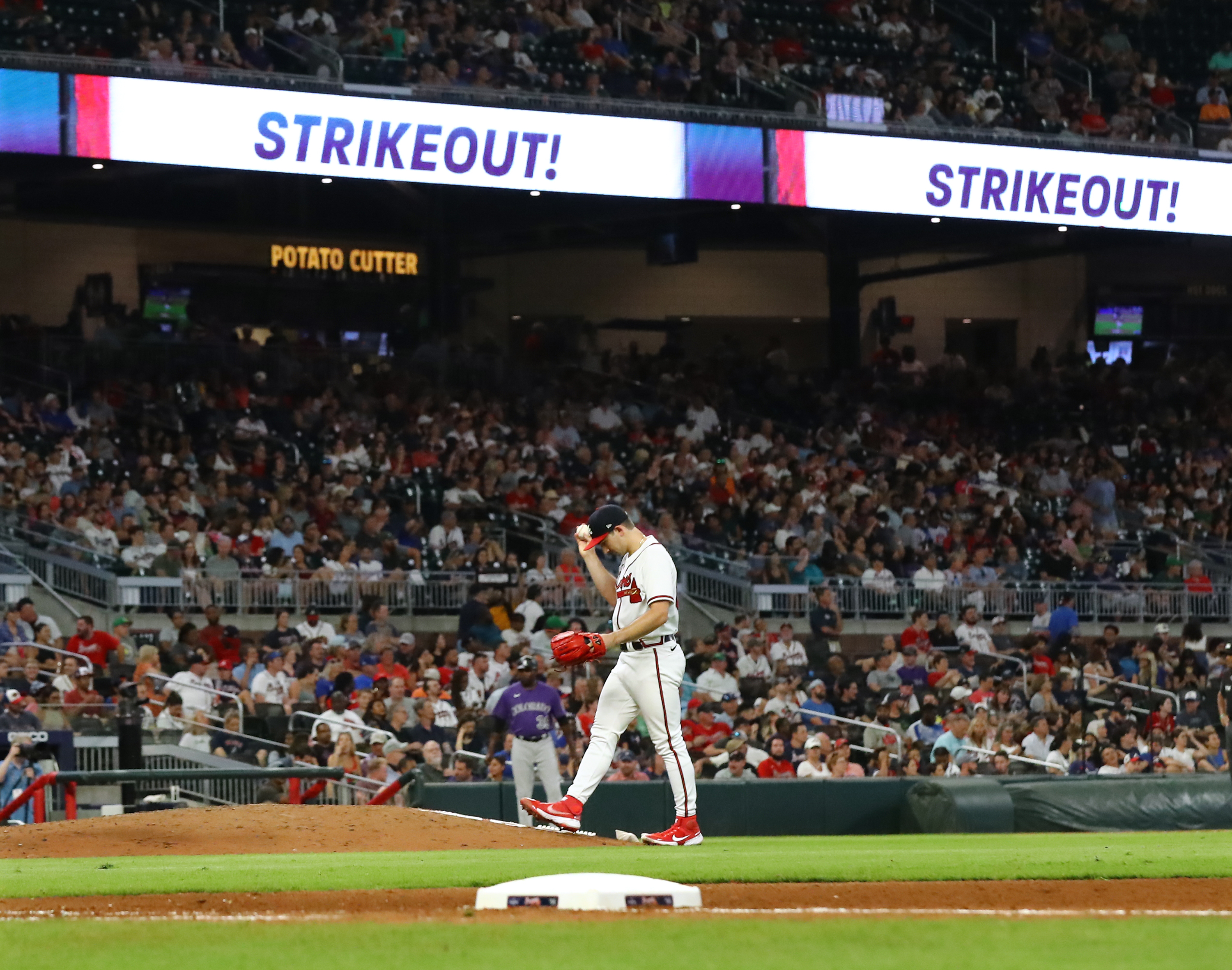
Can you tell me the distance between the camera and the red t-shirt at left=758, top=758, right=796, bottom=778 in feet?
52.1

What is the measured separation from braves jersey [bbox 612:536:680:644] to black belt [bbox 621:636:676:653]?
1 cm

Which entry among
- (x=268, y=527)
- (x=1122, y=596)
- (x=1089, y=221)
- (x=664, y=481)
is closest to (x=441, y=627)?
(x=268, y=527)

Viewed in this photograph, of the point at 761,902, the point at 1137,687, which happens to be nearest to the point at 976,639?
the point at 1137,687

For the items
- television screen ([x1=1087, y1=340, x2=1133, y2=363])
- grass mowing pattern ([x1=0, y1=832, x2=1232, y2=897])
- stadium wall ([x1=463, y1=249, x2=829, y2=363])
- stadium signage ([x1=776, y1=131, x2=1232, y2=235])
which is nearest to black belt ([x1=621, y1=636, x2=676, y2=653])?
grass mowing pattern ([x1=0, y1=832, x2=1232, y2=897])

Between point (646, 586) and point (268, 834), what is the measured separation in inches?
97.8

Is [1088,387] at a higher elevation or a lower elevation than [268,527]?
higher

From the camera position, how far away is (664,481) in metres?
23.1

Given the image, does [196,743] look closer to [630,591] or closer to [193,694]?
[193,694]

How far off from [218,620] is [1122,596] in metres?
11.1

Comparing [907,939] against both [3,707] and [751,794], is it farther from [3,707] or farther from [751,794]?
[3,707]

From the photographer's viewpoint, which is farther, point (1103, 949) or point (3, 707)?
point (3, 707)

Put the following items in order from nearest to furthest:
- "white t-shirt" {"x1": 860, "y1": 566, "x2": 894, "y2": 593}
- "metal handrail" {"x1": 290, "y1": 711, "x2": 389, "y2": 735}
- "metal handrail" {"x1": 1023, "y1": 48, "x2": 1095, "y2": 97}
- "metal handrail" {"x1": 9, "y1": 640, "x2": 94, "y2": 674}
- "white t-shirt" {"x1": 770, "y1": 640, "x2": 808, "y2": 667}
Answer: "metal handrail" {"x1": 290, "y1": 711, "x2": 389, "y2": 735} < "metal handrail" {"x1": 9, "y1": 640, "x2": 94, "y2": 674} < "white t-shirt" {"x1": 770, "y1": 640, "x2": 808, "y2": 667} < "white t-shirt" {"x1": 860, "y1": 566, "x2": 894, "y2": 593} < "metal handrail" {"x1": 1023, "y1": 48, "x2": 1095, "y2": 97}

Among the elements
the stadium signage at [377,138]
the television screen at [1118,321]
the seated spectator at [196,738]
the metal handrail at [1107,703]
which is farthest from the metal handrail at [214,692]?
the television screen at [1118,321]

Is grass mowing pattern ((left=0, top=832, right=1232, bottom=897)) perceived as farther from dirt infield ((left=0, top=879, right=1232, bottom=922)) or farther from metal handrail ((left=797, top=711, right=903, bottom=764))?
metal handrail ((left=797, top=711, right=903, bottom=764))
